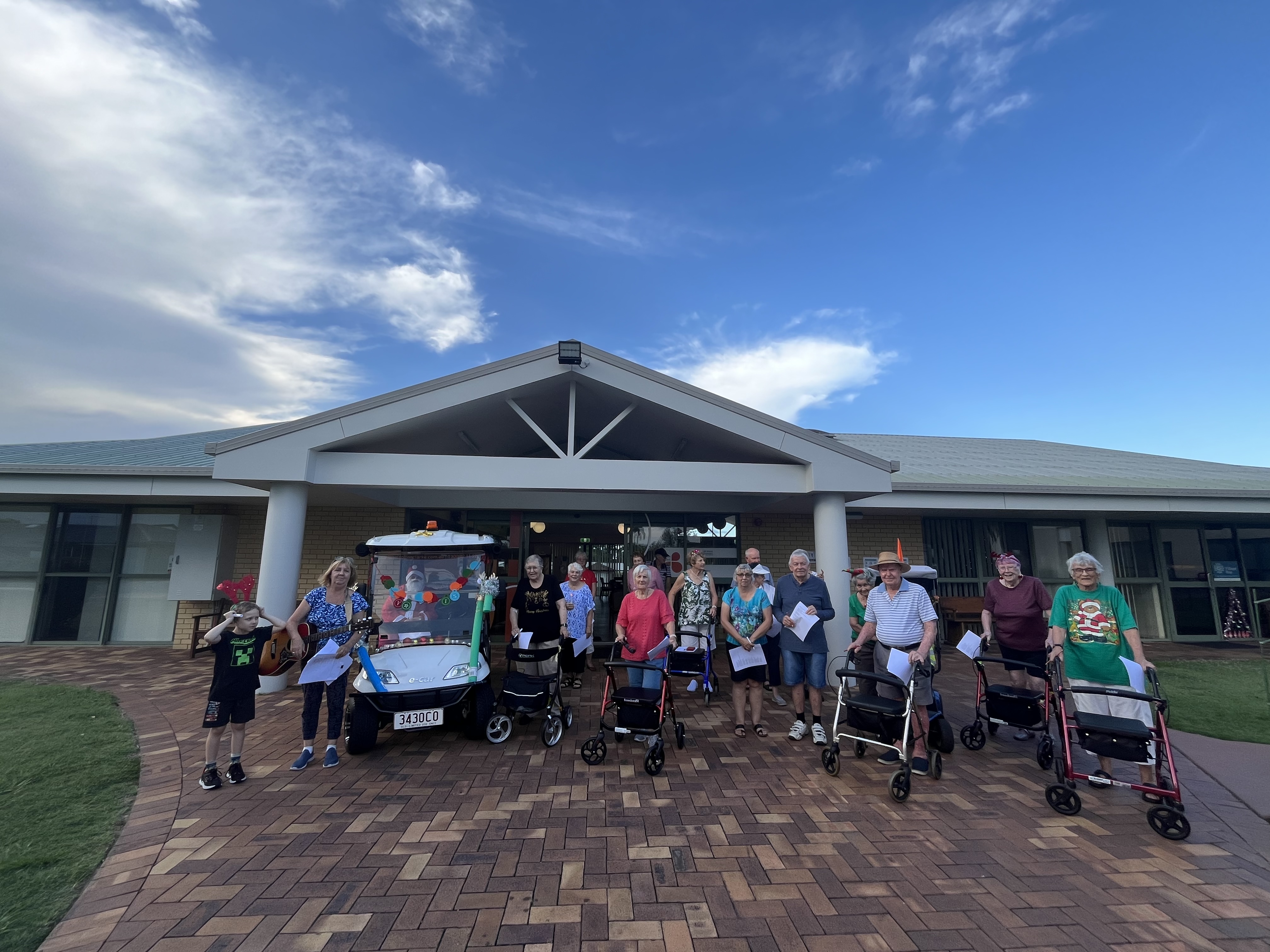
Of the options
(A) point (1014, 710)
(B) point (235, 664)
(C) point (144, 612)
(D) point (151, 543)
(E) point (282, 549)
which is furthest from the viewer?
(D) point (151, 543)

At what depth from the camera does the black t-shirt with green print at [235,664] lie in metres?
3.96

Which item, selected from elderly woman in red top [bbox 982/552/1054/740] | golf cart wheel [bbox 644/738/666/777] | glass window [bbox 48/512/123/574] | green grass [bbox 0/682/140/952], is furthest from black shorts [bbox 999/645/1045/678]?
glass window [bbox 48/512/123/574]

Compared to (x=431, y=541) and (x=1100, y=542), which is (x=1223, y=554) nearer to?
(x=1100, y=542)

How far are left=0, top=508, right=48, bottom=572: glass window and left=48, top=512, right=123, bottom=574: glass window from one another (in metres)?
0.21

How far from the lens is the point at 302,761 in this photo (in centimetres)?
435

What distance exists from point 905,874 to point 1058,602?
2632mm

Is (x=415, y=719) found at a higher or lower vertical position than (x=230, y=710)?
lower

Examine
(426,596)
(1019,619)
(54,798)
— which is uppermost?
(426,596)

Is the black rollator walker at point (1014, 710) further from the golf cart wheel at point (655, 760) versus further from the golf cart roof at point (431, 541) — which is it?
the golf cart roof at point (431, 541)

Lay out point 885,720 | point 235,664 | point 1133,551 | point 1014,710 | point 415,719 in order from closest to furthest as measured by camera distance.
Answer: point 235,664, point 885,720, point 415,719, point 1014,710, point 1133,551

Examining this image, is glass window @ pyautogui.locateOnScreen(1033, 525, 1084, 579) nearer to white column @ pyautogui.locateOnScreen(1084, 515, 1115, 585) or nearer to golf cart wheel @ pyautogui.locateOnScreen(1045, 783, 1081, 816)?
white column @ pyautogui.locateOnScreen(1084, 515, 1115, 585)

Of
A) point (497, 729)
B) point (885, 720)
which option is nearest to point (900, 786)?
point (885, 720)

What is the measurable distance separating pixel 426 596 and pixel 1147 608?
14.4 meters

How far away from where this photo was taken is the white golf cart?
15.1 feet
